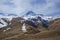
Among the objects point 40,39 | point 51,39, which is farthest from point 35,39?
point 51,39

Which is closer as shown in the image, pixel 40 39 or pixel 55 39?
pixel 55 39

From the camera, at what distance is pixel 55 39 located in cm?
17150

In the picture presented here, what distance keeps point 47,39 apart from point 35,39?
15.7 meters

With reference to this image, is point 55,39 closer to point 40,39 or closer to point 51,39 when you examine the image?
point 51,39

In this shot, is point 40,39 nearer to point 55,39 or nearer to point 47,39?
point 47,39

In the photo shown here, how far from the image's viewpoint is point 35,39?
19088cm

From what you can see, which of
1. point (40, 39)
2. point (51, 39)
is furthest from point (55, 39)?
point (40, 39)

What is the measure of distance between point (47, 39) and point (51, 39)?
553cm

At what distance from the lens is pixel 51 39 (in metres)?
178

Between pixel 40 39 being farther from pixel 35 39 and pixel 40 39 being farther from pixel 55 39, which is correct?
pixel 55 39

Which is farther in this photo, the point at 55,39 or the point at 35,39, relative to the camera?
the point at 35,39

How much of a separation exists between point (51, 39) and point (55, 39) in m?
7.55

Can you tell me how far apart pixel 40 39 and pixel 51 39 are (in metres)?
15.9

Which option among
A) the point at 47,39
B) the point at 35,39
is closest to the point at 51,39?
the point at 47,39
